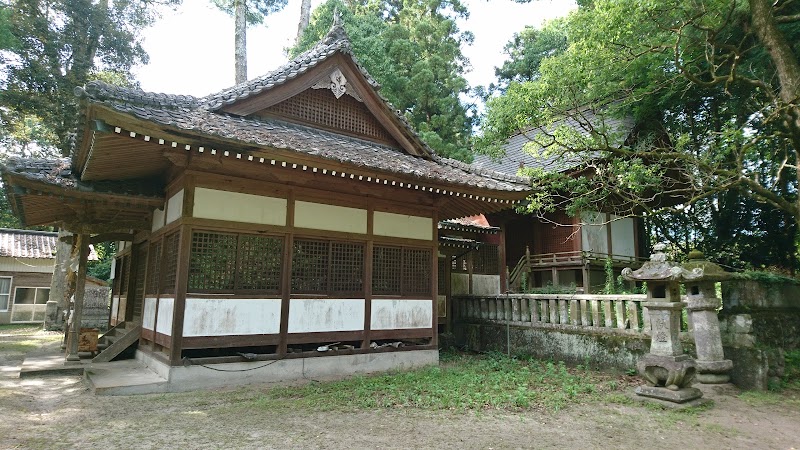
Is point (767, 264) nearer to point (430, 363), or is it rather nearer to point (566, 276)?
point (566, 276)

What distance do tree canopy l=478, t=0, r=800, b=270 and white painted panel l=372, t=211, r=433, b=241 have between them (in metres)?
2.78

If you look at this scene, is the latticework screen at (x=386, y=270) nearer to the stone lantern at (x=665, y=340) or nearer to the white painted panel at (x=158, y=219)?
the white painted panel at (x=158, y=219)

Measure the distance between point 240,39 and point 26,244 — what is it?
17105 millimetres

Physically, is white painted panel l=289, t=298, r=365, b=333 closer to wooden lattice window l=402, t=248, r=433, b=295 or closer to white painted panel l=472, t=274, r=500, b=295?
wooden lattice window l=402, t=248, r=433, b=295

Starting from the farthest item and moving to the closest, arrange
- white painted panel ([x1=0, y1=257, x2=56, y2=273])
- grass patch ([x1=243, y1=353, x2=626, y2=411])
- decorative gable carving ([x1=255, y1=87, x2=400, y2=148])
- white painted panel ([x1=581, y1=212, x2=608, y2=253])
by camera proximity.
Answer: white painted panel ([x1=0, y1=257, x2=56, y2=273]) → white painted panel ([x1=581, y1=212, x2=608, y2=253]) → decorative gable carving ([x1=255, y1=87, x2=400, y2=148]) → grass patch ([x1=243, y1=353, x2=626, y2=411])

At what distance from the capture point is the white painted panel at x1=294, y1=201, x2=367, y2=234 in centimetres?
855

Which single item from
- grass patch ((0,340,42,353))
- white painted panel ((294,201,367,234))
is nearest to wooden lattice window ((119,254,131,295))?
grass patch ((0,340,42,353))

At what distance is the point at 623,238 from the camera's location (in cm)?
1778

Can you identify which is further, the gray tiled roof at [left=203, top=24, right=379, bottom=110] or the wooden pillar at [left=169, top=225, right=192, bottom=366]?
the gray tiled roof at [left=203, top=24, right=379, bottom=110]

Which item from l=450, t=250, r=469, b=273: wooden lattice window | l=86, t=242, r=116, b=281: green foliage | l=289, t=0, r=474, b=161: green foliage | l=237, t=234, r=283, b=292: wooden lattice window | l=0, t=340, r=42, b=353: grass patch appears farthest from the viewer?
l=86, t=242, r=116, b=281: green foliage

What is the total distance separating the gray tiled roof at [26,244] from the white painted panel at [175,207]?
21.5m

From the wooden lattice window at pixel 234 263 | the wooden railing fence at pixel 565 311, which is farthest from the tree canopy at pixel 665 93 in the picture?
the wooden lattice window at pixel 234 263

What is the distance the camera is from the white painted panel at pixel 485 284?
1474cm

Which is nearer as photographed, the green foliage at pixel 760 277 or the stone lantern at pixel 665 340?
the stone lantern at pixel 665 340
